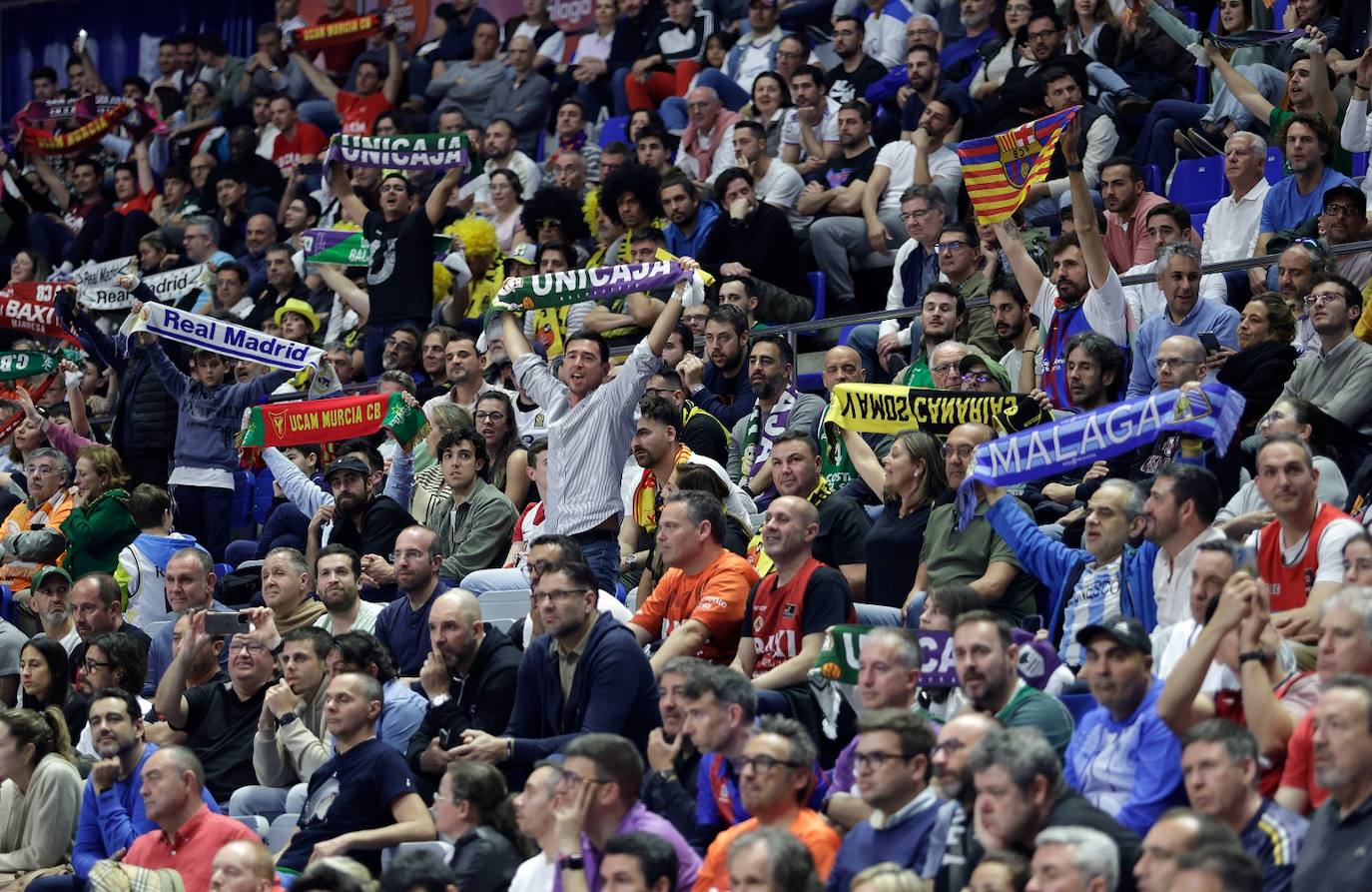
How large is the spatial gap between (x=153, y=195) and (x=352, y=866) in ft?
43.2

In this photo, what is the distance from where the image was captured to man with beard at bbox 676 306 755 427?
1122cm

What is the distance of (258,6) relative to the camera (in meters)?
21.6

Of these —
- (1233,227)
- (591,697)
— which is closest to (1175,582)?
(591,697)

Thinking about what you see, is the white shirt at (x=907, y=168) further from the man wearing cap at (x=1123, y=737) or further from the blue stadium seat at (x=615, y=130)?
the man wearing cap at (x=1123, y=737)

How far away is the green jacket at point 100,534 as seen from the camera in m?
11.8

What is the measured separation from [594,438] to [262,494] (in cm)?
376

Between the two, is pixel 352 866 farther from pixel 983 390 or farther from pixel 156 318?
pixel 156 318

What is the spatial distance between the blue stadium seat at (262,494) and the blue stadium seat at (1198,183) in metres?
5.51

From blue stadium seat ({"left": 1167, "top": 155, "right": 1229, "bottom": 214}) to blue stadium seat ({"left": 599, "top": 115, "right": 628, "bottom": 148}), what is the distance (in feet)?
15.8

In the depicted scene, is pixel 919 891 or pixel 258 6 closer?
pixel 919 891

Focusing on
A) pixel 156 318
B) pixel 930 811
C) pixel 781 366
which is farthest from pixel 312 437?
pixel 930 811

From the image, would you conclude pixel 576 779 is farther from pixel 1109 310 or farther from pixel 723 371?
pixel 723 371

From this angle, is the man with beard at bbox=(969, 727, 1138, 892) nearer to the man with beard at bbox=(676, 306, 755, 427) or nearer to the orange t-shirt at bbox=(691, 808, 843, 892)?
the orange t-shirt at bbox=(691, 808, 843, 892)

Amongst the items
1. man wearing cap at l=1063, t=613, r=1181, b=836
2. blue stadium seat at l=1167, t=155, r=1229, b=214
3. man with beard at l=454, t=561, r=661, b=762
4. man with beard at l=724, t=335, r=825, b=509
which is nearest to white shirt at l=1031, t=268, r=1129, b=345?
man with beard at l=724, t=335, r=825, b=509
